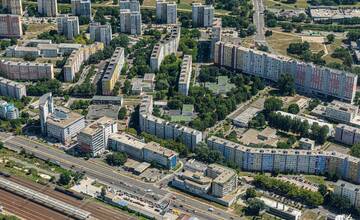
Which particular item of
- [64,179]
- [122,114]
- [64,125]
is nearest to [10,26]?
[122,114]

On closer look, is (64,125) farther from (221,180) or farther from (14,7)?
(14,7)

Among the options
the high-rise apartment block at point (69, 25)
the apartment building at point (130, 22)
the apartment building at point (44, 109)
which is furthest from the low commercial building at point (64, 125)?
the apartment building at point (130, 22)

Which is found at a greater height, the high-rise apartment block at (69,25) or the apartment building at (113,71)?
the high-rise apartment block at (69,25)

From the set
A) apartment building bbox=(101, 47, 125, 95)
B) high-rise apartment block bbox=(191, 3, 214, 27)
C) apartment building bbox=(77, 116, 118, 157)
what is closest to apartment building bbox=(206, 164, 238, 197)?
apartment building bbox=(77, 116, 118, 157)

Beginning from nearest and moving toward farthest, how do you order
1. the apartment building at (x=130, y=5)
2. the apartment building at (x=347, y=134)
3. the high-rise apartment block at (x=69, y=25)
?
the apartment building at (x=347, y=134)
the high-rise apartment block at (x=69, y=25)
the apartment building at (x=130, y=5)

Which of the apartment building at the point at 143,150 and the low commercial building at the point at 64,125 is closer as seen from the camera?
the apartment building at the point at 143,150

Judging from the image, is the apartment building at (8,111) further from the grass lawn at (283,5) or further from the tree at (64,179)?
the grass lawn at (283,5)
